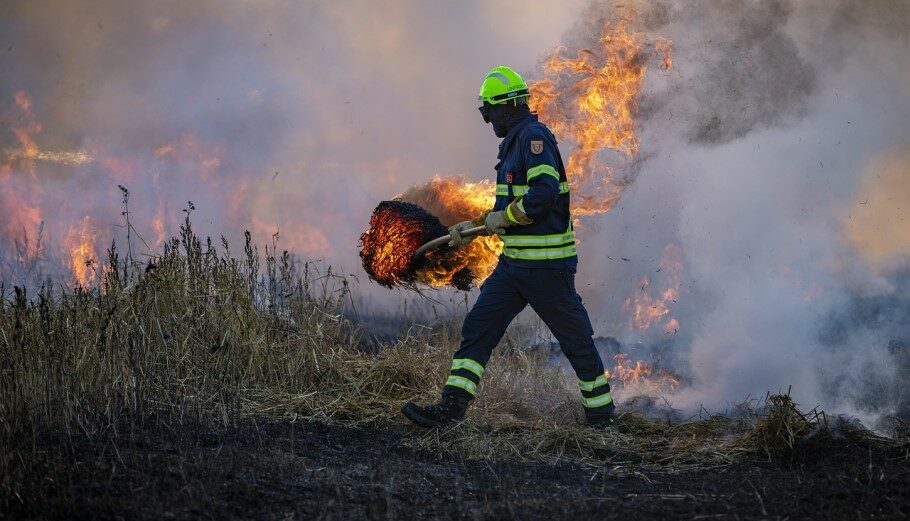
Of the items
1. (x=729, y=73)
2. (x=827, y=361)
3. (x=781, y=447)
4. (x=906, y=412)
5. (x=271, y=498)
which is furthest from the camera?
(x=729, y=73)

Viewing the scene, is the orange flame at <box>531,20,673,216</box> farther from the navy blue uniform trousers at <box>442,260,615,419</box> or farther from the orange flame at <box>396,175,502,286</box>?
the navy blue uniform trousers at <box>442,260,615,419</box>

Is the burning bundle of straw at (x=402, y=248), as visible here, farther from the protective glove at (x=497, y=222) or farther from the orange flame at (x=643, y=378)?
the orange flame at (x=643, y=378)

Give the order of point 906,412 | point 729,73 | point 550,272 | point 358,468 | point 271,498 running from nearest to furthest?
1. point 271,498
2. point 358,468
3. point 550,272
4. point 906,412
5. point 729,73

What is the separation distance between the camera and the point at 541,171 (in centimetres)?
590

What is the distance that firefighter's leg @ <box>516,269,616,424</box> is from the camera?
19.9 ft

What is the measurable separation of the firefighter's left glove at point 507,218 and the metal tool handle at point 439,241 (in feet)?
0.42

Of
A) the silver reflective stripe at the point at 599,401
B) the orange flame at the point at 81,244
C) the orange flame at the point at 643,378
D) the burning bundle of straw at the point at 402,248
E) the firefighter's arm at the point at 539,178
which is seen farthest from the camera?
the orange flame at the point at 81,244

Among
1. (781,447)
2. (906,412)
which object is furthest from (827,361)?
(781,447)

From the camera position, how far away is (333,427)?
6281mm

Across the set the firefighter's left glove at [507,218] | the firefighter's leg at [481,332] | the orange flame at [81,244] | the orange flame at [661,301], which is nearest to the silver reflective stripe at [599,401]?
the firefighter's leg at [481,332]

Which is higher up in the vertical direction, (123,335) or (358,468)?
(123,335)

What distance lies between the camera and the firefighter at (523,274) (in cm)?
602

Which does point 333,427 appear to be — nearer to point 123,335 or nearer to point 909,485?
point 123,335

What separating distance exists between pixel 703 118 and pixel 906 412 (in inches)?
155
